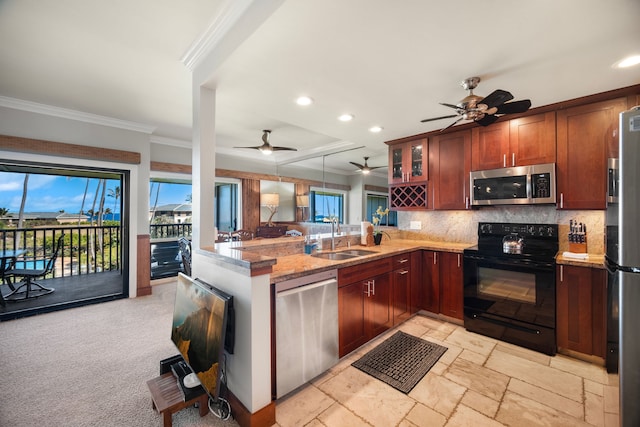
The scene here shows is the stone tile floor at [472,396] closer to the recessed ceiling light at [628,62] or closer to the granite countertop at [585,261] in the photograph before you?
the granite countertop at [585,261]

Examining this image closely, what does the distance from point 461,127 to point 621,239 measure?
8.01 ft

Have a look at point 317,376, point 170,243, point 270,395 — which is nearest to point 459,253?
point 317,376

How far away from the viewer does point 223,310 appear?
1.54m

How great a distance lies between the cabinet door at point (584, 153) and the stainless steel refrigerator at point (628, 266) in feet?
5.54

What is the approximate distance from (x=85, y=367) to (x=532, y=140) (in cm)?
488

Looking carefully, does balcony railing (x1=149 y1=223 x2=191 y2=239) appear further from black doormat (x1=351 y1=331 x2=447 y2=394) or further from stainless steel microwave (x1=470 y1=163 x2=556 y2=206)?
stainless steel microwave (x1=470 y1=163 x2=556 y2=206)

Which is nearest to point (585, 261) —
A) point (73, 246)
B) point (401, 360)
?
point (401, 360)

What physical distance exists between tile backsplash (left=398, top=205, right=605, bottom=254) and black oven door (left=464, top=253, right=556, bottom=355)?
732mm

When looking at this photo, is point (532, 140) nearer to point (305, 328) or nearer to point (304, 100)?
point (304, 100)

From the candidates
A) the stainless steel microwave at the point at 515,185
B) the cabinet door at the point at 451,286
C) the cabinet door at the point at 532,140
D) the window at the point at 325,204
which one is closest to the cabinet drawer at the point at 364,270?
the cabinet door at the point at 451,286

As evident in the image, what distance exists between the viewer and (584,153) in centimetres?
259

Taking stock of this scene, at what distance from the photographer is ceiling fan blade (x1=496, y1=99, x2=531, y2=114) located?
2.06 metres

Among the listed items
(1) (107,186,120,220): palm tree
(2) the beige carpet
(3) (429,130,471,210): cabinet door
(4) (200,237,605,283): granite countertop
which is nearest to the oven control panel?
(4) (200,237,605,283): granite countertop

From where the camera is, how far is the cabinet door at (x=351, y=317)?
2.28 meters
